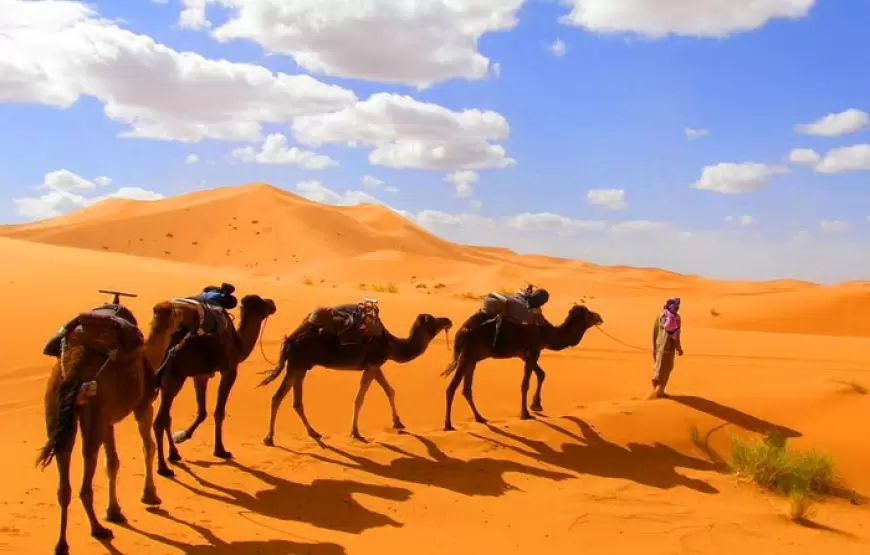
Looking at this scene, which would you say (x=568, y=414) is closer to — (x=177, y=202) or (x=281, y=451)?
(x=281, y=451)

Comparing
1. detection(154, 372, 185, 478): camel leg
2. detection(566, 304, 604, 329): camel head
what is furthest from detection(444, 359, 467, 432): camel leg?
detection(154, 372, 185, 478): camel leg

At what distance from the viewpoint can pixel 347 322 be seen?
34.1 feet

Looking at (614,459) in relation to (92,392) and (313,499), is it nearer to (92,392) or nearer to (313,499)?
(313,499)

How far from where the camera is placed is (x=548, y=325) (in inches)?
485

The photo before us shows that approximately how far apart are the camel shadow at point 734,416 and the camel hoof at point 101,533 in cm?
878

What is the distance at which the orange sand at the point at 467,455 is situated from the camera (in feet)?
23.4

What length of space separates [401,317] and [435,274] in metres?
25.5

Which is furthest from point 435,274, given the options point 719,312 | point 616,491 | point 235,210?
point 616,491

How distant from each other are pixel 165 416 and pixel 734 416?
8.48 meters

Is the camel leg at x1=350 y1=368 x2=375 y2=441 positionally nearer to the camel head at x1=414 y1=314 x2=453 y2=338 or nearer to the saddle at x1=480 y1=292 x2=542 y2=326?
the camel head at x1=414 y1=314 x2=453 y2=338

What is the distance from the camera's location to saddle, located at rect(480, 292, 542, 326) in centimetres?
1139

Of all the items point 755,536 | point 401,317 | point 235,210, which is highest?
point 235,210

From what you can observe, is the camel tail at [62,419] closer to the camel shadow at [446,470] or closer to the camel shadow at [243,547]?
the camel shadow at [243,547]

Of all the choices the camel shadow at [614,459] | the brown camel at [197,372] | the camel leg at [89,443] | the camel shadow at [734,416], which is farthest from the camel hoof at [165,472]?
the camel shadow at [734,416]
